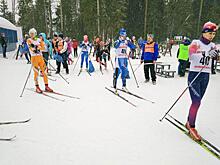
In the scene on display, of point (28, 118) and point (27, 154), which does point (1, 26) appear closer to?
point (28, 118)

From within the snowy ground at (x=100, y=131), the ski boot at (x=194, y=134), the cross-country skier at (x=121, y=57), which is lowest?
the snowy ground at (x=100, y=131)

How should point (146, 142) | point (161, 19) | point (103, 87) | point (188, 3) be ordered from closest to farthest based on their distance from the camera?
1. point (146, 142)
2. point (103, 87)
3. point (161, 19)
4. point (188, 3)

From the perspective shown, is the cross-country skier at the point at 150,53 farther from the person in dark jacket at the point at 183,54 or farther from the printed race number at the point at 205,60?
the printed race number at the point at 205,60

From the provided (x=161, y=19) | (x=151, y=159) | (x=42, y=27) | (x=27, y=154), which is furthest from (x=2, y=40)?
(x=161, y=19)

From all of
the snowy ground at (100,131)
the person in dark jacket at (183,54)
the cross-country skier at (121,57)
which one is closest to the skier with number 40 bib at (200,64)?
the snowy ground at (100,131)

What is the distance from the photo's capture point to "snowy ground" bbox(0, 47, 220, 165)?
3258mm

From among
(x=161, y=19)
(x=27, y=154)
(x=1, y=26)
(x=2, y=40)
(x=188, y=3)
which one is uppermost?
(x=188, y=3)

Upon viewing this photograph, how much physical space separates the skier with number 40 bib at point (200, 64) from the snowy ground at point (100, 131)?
618 millimetres

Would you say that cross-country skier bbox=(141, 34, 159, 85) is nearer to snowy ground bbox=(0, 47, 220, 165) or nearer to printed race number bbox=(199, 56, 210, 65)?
snowy ground bbox=(0, 47, 220, 165)

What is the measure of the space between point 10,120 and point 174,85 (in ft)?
21.1

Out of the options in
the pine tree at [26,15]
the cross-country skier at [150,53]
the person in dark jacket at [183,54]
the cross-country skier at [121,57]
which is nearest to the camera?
the cross-country skier at [121,57]

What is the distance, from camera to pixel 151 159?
322cm

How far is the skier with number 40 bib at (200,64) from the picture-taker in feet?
12.4

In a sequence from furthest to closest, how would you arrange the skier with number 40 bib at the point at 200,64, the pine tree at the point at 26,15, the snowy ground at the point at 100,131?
the pine tree at the point at 26,15
the skier with number 40 bib at the point at 200,64
the snowy ground at the point at 100,131
